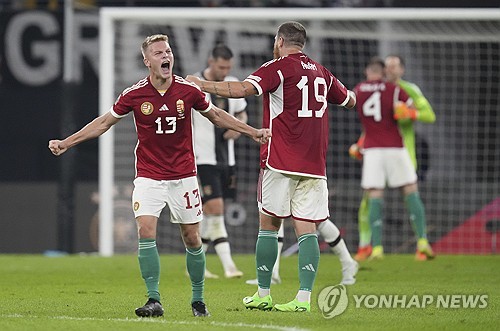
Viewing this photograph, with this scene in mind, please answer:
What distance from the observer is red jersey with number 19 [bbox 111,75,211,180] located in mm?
7711

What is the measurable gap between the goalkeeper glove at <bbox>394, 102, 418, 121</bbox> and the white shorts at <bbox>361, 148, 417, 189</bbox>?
0.46 meters

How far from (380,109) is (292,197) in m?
5.77

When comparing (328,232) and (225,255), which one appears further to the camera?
(225,255)

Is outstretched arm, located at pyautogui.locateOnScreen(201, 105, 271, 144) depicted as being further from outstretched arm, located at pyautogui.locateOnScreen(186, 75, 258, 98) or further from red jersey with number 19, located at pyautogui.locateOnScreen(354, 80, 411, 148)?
red jersey with number 19, located at pyautogui.locateOnScreen(354, 80, 411, 148)

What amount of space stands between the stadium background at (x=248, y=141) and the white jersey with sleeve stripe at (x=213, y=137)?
14.9 feet

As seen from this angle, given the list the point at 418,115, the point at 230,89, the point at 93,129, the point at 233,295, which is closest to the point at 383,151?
the point at 418,115

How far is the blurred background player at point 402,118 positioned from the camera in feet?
45.2

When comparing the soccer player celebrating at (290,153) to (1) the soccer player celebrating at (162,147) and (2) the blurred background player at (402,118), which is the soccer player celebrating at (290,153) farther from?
(2) the blurred background player at (402,118)

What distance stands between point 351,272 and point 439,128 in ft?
22.2

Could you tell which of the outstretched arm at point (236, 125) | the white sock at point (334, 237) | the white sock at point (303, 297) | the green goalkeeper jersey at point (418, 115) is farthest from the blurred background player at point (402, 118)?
the outstretched arm at point (236, 125)

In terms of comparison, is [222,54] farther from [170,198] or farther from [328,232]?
[170,198]

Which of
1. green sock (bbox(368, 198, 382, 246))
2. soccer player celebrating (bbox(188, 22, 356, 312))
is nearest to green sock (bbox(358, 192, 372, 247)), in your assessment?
green sock (bbox(368, 198, 382, 246))

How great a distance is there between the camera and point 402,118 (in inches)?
541

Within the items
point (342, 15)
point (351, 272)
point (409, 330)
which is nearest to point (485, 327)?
point (409, 330)
